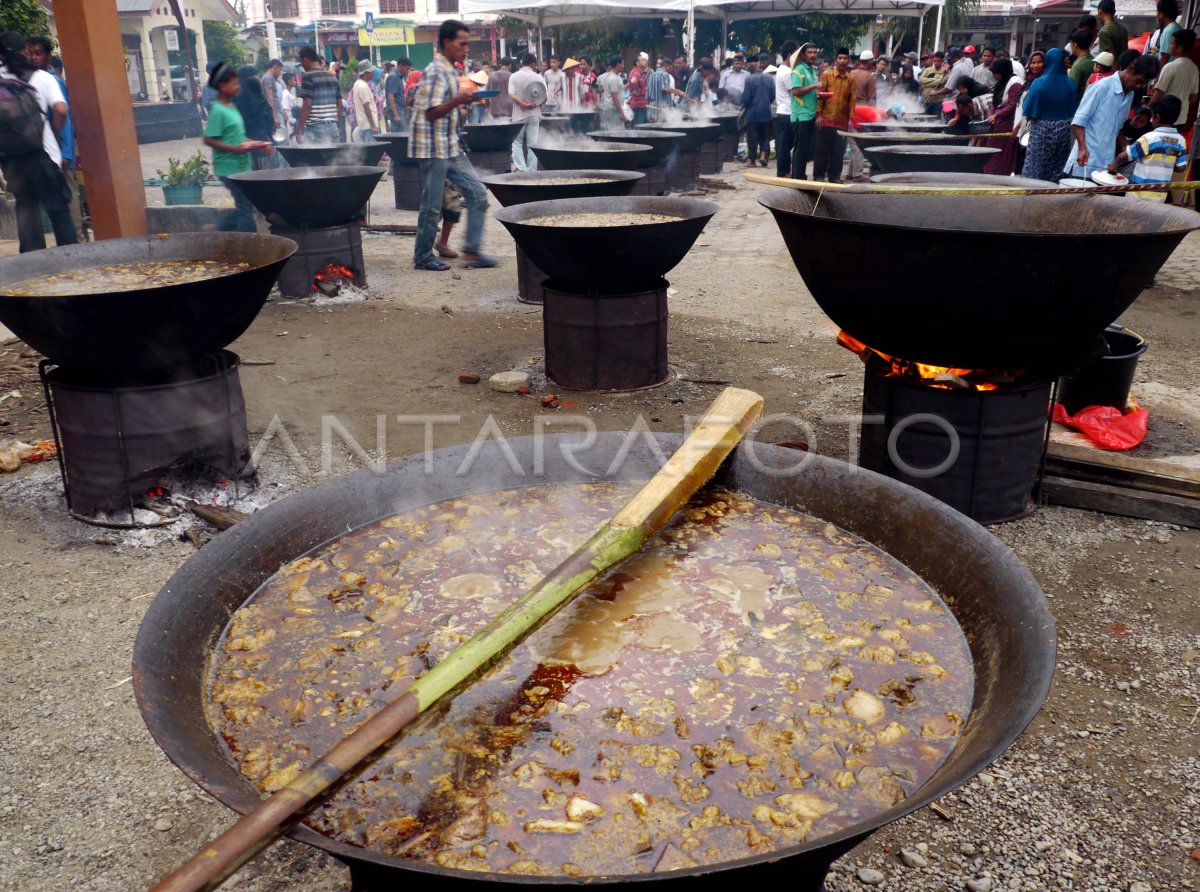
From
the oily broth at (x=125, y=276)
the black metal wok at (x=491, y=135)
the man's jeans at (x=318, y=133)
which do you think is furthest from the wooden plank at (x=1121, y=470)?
the man's jeans at (x=318, y=133)

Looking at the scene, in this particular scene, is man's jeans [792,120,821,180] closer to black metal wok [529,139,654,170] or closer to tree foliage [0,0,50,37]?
black metal wok [529,139,654,170]

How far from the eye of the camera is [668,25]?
32719 mm

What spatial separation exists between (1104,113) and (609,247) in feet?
17.8

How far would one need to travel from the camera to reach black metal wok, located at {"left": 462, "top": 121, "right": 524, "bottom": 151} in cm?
1352

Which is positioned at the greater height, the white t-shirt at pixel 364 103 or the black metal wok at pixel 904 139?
the white t-shirt at pixel 364 103

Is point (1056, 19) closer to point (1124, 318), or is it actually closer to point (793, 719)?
point (1124, 318)

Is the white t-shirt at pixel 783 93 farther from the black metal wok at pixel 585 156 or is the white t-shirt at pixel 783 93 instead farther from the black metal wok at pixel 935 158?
the black metal wok at pixel 935 158

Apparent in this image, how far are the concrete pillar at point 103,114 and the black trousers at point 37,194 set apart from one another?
192 cm

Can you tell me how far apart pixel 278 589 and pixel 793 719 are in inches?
53.2

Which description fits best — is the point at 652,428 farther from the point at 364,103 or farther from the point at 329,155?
the point at 364,103

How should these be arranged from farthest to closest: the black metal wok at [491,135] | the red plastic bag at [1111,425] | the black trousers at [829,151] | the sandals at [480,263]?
the black trousers at [829,151], the black metal wok at [491,135], the sandals at [480,263], the red plastic bag at [1111,425]

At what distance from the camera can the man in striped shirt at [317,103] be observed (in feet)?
40.8

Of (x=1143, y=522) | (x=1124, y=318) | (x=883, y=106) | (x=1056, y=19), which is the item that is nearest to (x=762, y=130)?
(x=883, y=106)

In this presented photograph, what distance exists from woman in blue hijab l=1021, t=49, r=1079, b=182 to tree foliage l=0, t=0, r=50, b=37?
39.9 ft
